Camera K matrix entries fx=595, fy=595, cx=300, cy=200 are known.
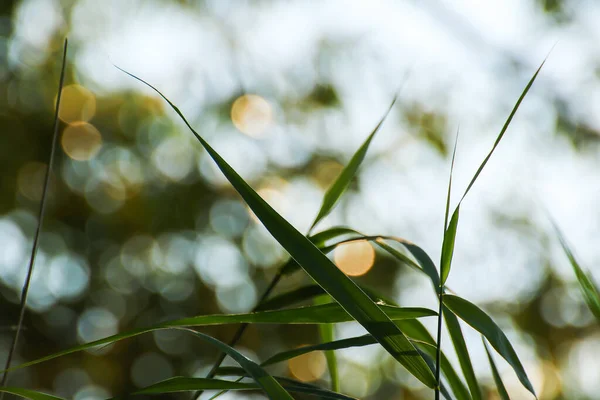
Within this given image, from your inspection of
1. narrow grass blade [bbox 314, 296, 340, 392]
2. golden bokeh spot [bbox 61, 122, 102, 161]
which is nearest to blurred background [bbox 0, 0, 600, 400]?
golden bokeh spot [bbox 61, 122, 102, 161]

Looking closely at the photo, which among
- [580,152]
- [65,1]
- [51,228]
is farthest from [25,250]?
[580,152]

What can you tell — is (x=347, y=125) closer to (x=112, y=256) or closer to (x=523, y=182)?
(x=523, y=182)

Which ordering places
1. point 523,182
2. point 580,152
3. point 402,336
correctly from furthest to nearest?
point 523,182 → point 580,152 → point 402,336

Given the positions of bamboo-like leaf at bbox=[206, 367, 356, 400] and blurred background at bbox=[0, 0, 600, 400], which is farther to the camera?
blurred background at bbox=[0, 0, 600, 400]

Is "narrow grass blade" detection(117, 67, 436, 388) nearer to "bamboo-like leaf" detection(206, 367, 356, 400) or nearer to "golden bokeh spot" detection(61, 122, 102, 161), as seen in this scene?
"bamboo-like leaf" detection(206, 367, 356, 400)

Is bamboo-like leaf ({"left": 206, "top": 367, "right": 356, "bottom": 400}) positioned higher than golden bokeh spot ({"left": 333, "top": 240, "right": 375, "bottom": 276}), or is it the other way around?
golden bokeh spot ({"left": 333, "top": 240, "right": 375, "bottom": 276})

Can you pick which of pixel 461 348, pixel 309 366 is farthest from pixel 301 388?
pixel 309 366
